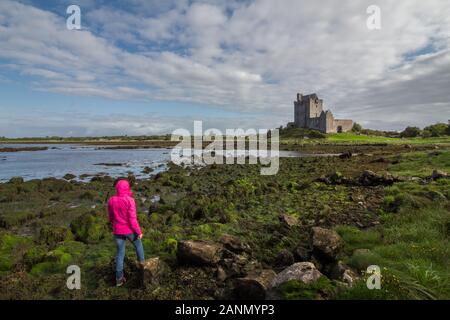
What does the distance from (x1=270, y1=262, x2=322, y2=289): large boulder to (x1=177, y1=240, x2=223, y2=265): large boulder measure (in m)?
2.11

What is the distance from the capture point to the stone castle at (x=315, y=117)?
4353 inches

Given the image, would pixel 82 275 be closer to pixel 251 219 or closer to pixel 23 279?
pixel 23 279

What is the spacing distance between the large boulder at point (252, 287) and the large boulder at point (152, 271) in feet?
6.70

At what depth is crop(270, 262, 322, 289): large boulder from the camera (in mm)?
6299

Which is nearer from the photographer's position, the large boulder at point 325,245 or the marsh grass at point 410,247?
the marsh grass at point 410,247

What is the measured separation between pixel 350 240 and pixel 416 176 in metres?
16.0

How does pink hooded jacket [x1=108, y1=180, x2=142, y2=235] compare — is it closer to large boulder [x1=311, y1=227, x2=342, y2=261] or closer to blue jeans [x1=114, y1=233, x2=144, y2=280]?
blue jeans [x1=114, y1=233, x2=144, y2=280]

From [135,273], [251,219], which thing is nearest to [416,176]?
[251,219]

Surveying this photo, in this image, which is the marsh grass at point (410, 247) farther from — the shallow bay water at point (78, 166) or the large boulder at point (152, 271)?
the shallow bay water at point (78, 166)

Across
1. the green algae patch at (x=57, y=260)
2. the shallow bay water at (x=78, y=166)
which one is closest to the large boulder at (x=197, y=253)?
the green algae patch at (x=57, y=260)

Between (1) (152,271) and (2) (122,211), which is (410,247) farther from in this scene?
(2) (122,211)

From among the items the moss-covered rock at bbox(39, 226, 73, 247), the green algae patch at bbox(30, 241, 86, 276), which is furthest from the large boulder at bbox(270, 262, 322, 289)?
the moss-covered rock at bbox(39, 226, 73, 247)

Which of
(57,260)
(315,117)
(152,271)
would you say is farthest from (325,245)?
(315,117)

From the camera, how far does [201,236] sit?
36.7 feet
